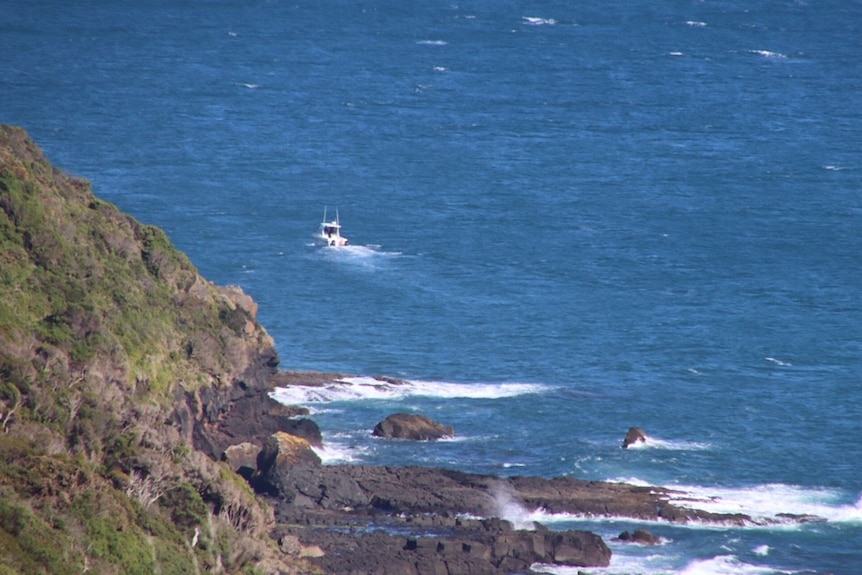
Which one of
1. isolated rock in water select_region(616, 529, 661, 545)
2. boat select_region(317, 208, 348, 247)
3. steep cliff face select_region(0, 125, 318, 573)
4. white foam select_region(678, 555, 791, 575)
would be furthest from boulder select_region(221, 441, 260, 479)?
boat select_region(317, 208, 348, 247)

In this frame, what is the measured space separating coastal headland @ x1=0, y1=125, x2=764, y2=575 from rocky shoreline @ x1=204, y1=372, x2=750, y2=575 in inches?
4.7

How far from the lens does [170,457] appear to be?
7706cm

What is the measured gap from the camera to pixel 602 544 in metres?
90.2

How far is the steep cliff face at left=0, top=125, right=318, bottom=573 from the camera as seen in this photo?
215ft

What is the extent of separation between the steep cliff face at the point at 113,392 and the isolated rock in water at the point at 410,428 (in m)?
6.38

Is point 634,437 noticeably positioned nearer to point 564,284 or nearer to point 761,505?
point 761,505

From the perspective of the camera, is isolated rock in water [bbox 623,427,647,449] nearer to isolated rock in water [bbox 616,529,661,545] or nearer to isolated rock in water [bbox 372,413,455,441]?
isolated rock in water [bbox 372,413,455,441]

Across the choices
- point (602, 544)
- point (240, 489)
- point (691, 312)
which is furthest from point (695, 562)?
point (691, 312)

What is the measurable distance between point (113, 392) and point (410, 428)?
30.0 metres

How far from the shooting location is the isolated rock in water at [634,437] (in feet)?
364

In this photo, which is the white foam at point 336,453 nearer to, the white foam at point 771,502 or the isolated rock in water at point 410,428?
the isolated rock in water at point 410,428

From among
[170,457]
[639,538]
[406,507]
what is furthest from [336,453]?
[170,457]

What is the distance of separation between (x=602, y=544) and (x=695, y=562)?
5.31 metres

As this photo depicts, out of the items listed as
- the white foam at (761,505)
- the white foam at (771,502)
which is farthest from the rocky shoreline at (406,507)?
the white foam at (771,502)
